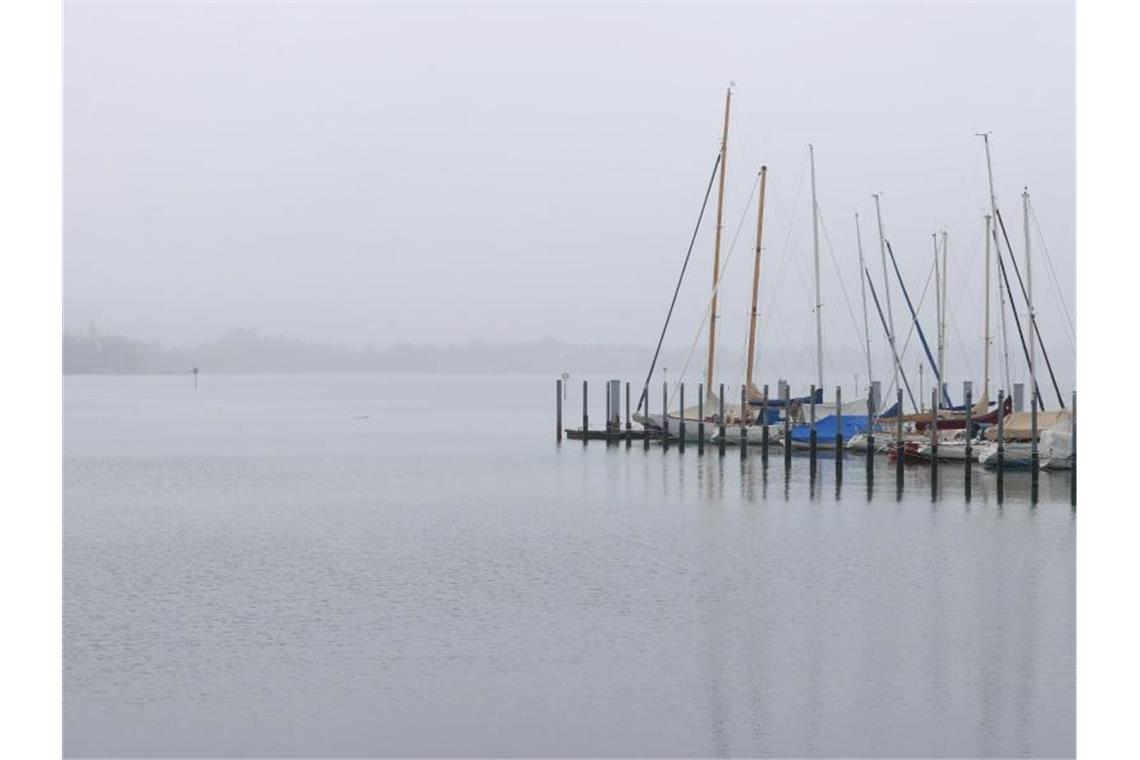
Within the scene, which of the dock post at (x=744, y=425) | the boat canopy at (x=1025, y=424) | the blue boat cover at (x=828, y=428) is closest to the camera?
the boat canopy at (x=1025, y=424)

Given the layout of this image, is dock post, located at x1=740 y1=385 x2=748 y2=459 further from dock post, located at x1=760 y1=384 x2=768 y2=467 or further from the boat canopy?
the boat canopy

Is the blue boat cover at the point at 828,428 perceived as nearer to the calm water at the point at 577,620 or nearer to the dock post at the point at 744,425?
the dock post at the point at 744,425

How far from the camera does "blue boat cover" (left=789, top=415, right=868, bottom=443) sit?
4991 cm

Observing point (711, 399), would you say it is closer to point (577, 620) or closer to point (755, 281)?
point (755, 281)

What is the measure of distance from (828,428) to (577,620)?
31.3 meters

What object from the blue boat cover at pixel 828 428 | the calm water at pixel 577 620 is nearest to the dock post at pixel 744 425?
the blue boat cover at pixel 828 428

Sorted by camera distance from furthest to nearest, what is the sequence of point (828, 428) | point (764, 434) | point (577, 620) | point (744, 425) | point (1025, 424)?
point (828, 428) → point (764, 434) → point (744, 425) → point (1025, 424) → point (577, 620)

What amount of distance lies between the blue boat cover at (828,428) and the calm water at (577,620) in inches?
313

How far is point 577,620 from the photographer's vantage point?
20.1 meters

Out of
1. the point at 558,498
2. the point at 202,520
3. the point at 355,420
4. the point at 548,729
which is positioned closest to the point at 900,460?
the point at 558,498

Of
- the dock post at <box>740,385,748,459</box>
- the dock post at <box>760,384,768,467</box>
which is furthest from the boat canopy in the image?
the dock post at <box>740,385,748,459</box>

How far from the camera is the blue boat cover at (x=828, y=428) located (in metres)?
49.9

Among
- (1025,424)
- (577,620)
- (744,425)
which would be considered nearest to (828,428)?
(744,425)
